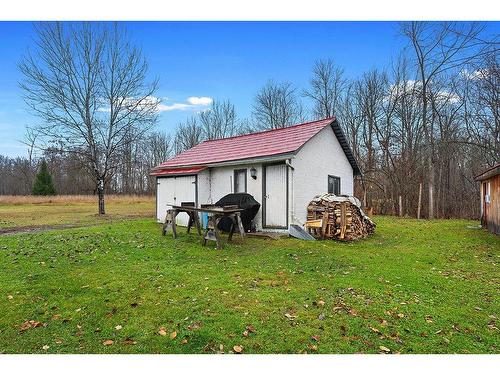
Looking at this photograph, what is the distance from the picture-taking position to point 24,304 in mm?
4422

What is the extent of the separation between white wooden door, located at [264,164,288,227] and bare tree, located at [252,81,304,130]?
64.5ft

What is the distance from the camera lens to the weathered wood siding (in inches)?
436

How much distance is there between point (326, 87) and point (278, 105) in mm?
4814

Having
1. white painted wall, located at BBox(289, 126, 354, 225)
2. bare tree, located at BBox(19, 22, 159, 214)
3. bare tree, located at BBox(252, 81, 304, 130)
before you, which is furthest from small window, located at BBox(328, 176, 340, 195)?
bare tree, located at BBox(252, 81, 304, 130)

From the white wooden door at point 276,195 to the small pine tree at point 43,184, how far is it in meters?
35.9

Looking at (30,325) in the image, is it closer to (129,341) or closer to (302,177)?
(129,341)

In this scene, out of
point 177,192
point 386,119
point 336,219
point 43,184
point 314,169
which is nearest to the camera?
point 336,219

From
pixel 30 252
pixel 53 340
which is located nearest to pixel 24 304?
pixel 53 340

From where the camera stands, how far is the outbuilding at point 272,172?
10484 mm

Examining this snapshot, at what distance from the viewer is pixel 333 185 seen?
12.7m

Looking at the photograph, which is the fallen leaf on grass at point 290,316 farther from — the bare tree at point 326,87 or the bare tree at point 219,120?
the bare tree at point 219,120

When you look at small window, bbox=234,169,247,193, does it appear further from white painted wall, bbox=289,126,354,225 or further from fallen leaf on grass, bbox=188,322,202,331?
fallen leaf on grass, bbox=188,322,202,331

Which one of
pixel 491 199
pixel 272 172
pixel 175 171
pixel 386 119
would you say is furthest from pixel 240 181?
pixel 386 119

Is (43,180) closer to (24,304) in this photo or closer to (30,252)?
(30,252)
